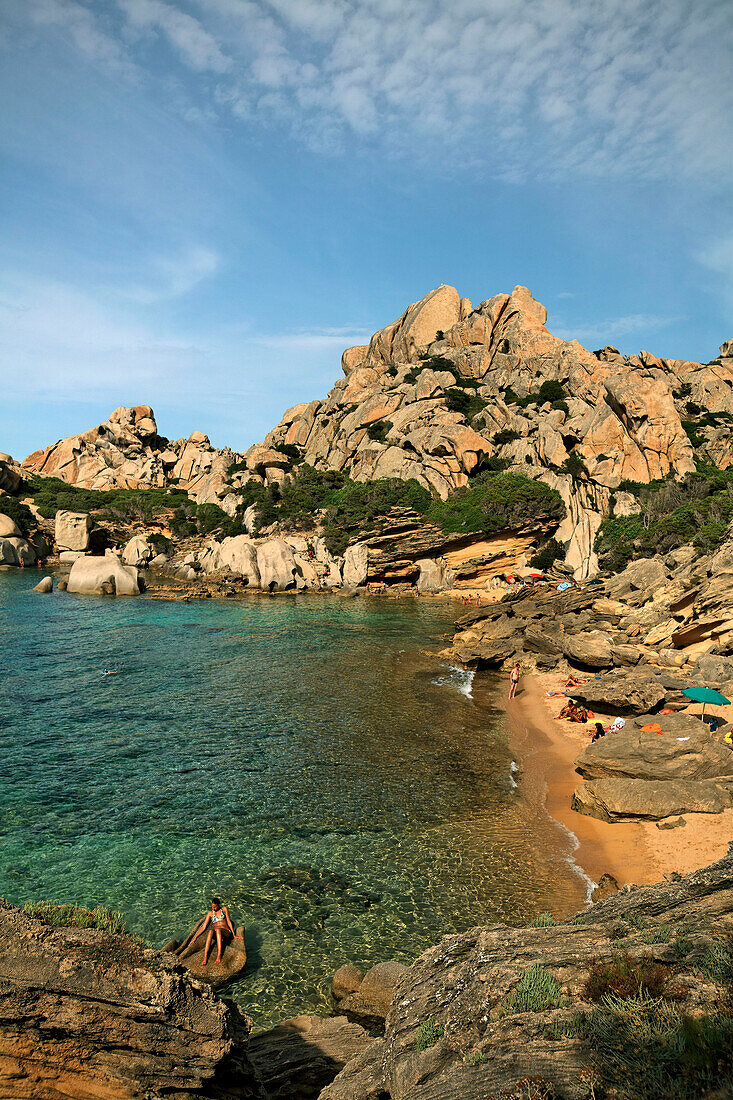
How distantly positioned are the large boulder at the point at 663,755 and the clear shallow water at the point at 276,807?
290 centimetres

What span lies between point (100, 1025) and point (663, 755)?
1604cm

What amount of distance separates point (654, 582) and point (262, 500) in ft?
178

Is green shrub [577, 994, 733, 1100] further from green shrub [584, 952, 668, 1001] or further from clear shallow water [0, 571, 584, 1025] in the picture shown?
clear shallow water [0, 571, 584, 1025]

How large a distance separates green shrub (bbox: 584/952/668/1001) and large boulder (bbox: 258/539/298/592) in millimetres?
58953

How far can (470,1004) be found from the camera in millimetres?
4926

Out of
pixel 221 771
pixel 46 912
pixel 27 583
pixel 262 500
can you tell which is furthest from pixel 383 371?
pixel 46 912

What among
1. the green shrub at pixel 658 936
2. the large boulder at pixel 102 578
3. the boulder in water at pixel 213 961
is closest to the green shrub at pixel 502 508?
the large boulder at pixel 102 578

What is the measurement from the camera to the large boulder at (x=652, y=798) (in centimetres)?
1457

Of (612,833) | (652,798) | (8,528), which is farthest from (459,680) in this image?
(8,528)

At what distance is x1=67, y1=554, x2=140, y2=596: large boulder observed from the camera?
5391 cm

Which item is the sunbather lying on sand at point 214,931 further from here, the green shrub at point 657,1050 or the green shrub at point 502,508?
the green shrub at point 502,508

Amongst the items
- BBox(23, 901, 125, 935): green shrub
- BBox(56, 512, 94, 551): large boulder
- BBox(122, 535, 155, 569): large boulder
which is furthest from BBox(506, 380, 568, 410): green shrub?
BBox(23, 901, 125, 935): green shrub

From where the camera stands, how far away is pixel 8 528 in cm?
7044

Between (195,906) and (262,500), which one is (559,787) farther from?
(262,500)
